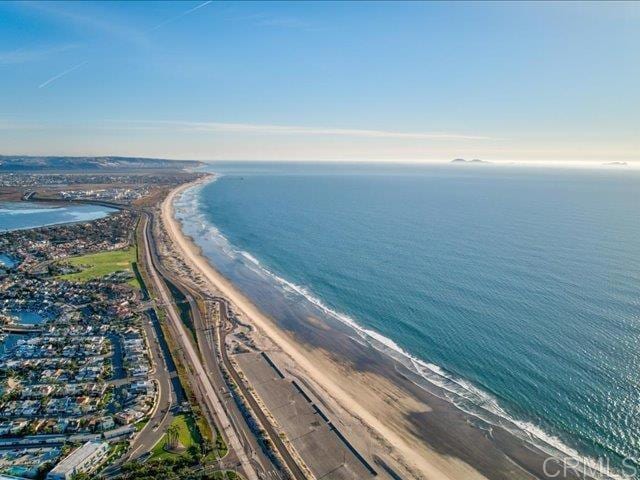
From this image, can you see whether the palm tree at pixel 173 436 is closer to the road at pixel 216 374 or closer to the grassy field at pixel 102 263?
the road at pixel 216 374

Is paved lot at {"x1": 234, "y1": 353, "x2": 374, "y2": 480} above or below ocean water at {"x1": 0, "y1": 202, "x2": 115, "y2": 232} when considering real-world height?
below

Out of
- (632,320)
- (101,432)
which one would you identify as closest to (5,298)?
(101,432)

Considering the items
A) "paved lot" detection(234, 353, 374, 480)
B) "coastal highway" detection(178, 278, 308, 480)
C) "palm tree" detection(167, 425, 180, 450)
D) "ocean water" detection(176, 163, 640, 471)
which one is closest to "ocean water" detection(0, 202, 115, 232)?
"ocean water" detection(176, 163, 640, 471)

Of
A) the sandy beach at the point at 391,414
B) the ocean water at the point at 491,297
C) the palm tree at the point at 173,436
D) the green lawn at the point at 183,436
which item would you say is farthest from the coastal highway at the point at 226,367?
the ocean water at the point at 491,297

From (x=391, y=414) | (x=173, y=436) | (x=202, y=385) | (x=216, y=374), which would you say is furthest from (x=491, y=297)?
(x=173, y=436)

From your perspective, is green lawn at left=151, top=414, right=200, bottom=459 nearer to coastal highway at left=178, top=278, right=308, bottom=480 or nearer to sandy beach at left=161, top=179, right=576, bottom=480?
coastal highway at left=178, top=278, right=308, bottom=480

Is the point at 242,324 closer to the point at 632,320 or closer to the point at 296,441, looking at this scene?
the point at 296,441
